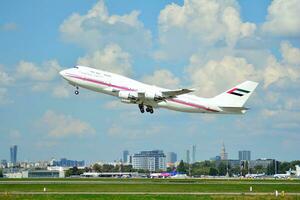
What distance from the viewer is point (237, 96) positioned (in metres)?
102

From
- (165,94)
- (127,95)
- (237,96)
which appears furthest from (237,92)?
(127,95)

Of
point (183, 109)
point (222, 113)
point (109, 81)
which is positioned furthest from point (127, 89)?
point (222, 113)

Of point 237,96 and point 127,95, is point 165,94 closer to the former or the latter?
point 127,95

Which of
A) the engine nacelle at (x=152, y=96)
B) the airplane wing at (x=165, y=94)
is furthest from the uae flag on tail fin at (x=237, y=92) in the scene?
the engine nacelle at (x=152, y=96)

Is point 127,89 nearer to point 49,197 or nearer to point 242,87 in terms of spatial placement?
point 242,87

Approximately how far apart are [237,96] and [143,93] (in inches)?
700

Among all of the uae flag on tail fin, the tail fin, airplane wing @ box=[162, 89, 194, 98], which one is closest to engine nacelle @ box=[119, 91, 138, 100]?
airplane wing @ box=[162, 89, 194, 98]

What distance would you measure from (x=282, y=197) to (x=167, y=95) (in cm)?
3387

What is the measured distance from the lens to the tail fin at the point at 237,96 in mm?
100494

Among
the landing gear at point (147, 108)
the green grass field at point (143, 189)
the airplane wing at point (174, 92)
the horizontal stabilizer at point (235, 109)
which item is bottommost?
the green grass field at point (143, 189)

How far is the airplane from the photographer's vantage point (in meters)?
93.7

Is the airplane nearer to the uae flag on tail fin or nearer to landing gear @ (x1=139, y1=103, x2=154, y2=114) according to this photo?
landing gear @ (x1=139, y1=103, x2=154, y2=114)

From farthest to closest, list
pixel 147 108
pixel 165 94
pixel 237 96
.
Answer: pixel 237 96, pixel 147 108, pixel 165 94

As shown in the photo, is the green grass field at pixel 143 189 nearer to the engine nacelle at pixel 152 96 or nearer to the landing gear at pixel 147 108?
the landing gear at pixel 147 108
